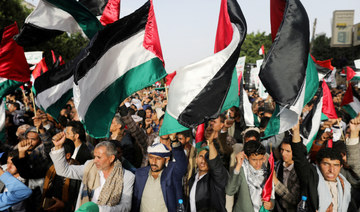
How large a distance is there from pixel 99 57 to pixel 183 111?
1348 millimetres

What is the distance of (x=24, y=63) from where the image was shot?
505cm

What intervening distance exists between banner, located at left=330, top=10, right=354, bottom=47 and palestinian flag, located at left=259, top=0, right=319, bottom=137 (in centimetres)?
1827

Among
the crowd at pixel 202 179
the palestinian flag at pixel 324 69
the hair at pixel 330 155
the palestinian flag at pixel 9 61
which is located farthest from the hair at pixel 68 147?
the palestinian flag at pixel 324 69

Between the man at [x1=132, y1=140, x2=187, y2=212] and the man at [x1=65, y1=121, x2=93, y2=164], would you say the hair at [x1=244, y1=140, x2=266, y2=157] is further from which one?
the man at [x1=65, y1=121, x2=93, y2=164]

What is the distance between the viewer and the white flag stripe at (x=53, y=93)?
13.8 feet

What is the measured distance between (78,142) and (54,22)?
6.14ft

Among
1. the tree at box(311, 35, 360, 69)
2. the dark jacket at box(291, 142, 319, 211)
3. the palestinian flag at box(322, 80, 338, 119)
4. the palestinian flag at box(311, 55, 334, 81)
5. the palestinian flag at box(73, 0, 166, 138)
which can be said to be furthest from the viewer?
the tree at box(311, 35, 360, 69)

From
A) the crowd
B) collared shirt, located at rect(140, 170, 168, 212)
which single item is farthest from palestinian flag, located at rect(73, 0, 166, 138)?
collared shirt, located at rect(140, 170, 168, 212)

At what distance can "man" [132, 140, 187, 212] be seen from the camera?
3162mm

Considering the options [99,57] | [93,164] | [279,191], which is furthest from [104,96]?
[279,191]

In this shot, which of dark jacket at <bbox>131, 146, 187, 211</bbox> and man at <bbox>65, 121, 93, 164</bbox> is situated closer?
dark jacket at <bbox>131, 146, 187, 211</bbox>

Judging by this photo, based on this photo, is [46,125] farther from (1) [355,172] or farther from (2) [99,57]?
(1) [355,172]

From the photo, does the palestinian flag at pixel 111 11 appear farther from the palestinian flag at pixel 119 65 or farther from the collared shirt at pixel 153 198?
the collared shirt at pixel 153 198

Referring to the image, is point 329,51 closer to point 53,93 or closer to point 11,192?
point 53,93
